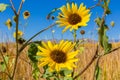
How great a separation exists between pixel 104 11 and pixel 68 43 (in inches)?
8.4

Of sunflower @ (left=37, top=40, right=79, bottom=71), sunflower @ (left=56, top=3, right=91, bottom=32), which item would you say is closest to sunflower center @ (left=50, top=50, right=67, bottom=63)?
sunflower @ (left=37, top=40, right=79, bottom=71)

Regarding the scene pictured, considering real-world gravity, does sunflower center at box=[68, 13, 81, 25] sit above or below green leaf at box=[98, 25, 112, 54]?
above

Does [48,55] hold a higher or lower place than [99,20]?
lower

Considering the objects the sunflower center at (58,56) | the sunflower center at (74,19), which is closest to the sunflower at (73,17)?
the sunflower center at (74,19)

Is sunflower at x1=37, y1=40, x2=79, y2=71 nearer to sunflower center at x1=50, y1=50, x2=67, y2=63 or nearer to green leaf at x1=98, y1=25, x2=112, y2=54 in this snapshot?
sunflower center at x1=50, y1=50, x2=67, y2=63

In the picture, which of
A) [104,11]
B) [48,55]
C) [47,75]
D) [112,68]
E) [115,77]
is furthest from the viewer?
[112,68]

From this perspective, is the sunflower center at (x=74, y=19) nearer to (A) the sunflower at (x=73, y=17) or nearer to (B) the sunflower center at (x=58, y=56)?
(A) the sunflower at (x=73, y=17)

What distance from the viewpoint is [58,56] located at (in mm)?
1397

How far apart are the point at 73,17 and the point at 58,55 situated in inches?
6.2

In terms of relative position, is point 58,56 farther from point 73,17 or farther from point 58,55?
point 73,17

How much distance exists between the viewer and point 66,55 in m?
1.42

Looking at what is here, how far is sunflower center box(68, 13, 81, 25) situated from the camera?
1372 mm

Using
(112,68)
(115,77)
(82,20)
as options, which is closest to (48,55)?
(82,20)

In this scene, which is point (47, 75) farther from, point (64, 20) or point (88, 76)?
point (88, 76)
